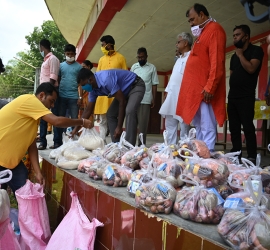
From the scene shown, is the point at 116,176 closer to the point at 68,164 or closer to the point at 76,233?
the point at 76,233

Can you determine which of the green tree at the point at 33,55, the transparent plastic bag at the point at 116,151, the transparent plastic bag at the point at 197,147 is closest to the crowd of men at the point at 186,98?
the transparent plastic bag at the point at 116,151

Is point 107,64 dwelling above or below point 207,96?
above

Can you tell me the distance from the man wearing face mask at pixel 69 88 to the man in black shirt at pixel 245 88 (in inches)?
82.0

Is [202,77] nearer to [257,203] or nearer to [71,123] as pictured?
[71,123]

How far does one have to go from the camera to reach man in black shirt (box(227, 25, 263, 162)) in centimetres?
283

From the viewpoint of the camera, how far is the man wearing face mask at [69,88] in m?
3.98

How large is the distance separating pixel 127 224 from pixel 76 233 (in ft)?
1.66

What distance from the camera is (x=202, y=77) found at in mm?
2607

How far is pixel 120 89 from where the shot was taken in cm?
310

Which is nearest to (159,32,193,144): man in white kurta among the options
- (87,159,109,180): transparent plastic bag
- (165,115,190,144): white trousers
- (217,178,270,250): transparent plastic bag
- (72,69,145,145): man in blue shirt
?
(165,115,190,144): white trousers

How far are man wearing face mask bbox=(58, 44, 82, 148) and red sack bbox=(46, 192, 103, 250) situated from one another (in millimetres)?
2097

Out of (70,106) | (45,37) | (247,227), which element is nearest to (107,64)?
(70,106)

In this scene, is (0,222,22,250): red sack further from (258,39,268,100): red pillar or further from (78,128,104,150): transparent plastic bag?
(258,39,268,100): red pillar

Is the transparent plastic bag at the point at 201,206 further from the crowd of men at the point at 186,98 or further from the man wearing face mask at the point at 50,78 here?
the man wearing face mask at the point at 50,78
